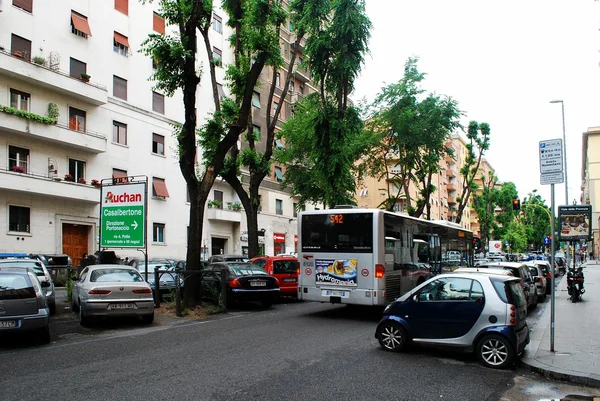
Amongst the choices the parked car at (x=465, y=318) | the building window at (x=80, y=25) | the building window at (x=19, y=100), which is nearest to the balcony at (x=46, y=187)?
the building window at (x=19, y=100)

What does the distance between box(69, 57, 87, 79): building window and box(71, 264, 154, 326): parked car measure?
750 inches

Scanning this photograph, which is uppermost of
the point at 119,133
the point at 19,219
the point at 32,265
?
the point at 119,133

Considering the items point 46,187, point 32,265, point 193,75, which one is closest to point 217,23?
point 46,187

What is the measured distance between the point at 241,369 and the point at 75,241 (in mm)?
24033

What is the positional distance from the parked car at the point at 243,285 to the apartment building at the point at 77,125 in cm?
1406

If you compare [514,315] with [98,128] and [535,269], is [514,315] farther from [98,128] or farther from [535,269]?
[98,128]

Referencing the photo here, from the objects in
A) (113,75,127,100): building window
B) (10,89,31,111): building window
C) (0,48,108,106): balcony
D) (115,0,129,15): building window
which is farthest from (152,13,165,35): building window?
(10,89,31,111): building window

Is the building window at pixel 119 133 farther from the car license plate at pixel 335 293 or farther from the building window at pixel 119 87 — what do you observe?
the car license plate at pixel 335 293

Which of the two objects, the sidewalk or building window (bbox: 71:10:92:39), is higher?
building window (bbox: 71:10:92:39)

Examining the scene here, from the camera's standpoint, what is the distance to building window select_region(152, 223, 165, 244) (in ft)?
107

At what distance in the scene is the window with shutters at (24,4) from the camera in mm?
25223

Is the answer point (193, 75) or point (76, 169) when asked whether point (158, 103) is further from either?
point (193, 75)

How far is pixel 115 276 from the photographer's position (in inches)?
480

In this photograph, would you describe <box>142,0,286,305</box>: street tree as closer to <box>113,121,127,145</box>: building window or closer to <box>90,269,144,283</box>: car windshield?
<box>90,269,144,283</box>: car windshield
